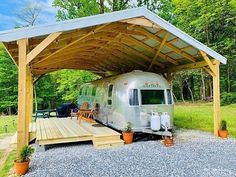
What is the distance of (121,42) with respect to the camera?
990cm

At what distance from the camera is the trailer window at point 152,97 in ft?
30.1

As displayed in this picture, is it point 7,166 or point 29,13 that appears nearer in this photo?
point 7,166

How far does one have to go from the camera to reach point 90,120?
11789 mm

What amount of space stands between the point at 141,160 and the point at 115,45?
556 cm

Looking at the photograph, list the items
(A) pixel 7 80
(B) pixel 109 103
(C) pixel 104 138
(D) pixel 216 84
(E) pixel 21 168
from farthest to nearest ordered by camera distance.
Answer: (A) pixel 7 80, (B) pixel 109 103, (D) pixel 216 84, (C) pixel 104 138, (E) pixel 21 168

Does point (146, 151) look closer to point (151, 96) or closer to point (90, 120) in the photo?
point (151, 96)

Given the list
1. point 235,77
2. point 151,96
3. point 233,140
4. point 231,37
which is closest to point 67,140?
point 151,96

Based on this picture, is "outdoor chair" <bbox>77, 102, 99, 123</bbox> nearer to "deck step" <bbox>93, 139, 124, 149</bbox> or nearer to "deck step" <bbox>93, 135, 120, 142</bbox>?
"deck step" <bbox>93, 135, 120, 142</bbox>

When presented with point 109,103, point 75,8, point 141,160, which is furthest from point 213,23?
point 141,160

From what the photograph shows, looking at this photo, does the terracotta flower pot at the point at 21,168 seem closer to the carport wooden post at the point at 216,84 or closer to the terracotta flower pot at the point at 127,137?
the terracotta flower pot at the point at 127,137

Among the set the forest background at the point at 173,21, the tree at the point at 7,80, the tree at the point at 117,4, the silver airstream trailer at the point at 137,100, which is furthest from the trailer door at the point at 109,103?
the tree at the point at 7,80

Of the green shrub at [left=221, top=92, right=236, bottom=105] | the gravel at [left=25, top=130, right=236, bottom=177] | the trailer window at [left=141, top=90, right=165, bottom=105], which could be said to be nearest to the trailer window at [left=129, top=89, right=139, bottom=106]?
the trailer window at [left=141, top=90, right=165, bottom=105]

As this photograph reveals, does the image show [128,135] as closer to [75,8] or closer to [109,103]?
[109,103]

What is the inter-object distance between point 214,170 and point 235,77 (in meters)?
23.8
